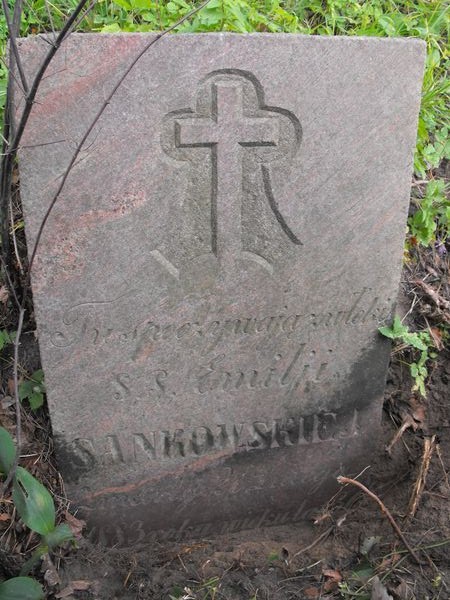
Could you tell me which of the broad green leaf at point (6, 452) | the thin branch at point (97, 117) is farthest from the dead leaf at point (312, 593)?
the thin branch at point (97, 117)

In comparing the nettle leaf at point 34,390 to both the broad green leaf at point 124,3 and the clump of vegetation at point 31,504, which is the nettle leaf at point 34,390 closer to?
the clump of vegetation at point 31,504

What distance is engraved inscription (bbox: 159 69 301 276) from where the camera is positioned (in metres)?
1.80

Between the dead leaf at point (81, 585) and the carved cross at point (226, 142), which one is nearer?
A: the carved cross at point (226, 142)

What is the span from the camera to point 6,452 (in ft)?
6.07

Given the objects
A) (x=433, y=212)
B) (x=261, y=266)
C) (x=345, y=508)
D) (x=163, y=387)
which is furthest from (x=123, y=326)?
(x=433, y=212)

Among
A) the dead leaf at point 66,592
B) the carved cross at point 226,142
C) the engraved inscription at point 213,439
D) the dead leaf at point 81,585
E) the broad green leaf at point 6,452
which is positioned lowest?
the dead leaf at point 81,585

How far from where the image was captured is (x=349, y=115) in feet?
6.25

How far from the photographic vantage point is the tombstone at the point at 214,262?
1.76 m

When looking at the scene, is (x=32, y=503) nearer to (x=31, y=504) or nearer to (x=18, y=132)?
(x=31, y=504)

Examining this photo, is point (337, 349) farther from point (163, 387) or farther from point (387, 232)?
point (163, 387)

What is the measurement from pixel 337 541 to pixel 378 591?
0.37 m

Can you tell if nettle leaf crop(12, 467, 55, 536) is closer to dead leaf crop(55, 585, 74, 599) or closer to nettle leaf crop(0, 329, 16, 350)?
dead leaf crop(55, 585, 74, 599)

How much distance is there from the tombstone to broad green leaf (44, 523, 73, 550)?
0.22 m

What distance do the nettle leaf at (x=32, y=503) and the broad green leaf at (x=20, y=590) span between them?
17 centimetres
